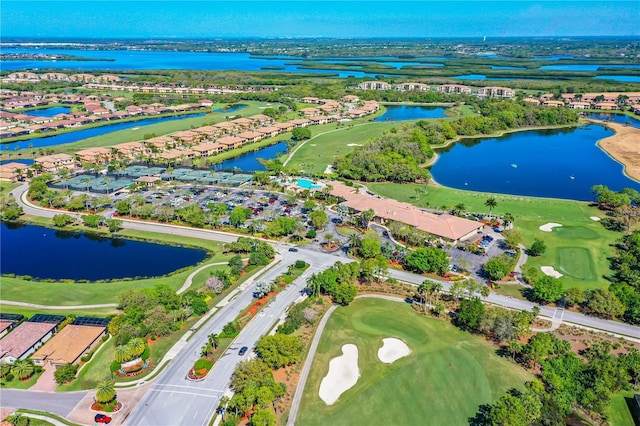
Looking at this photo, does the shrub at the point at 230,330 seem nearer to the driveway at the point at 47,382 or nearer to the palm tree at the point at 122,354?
the palm tree at the point at 122,354

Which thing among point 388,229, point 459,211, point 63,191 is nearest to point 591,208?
point 459,211

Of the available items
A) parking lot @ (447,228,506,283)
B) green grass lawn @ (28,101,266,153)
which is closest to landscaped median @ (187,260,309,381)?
parking lot @ (447,228,506,283)

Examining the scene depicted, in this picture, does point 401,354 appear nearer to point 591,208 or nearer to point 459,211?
point 459,211

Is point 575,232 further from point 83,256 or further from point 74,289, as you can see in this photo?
point 83,256

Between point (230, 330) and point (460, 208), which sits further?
point (460, 208)

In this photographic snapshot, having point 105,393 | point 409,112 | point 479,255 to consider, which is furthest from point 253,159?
point 409,112

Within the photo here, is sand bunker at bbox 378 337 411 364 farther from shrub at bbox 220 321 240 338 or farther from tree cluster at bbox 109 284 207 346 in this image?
tree cluster at bbox 109 284 207 346
